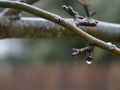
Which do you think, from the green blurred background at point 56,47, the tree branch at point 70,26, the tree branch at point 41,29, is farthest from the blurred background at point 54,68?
the tree branch at point 70,26

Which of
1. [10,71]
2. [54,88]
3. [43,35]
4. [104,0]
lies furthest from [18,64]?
[43,35]

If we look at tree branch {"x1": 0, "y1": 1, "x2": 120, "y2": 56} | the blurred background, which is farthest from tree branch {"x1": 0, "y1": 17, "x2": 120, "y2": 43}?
the blurred background

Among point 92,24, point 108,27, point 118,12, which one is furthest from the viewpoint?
point 118,12

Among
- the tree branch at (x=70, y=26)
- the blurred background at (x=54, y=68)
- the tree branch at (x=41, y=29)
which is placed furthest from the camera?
the blurred background at (x=54, y=68)

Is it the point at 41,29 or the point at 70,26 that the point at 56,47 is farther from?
the point at 70,26

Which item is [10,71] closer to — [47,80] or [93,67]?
[47,80]

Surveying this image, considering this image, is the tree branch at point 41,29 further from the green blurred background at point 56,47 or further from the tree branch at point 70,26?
the green blurred background at point 56,47

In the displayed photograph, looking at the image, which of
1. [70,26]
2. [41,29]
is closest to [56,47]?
[41,29]

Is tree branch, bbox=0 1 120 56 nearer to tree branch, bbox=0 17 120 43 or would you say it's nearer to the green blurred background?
tree branch, bbox=0 17 120 43
